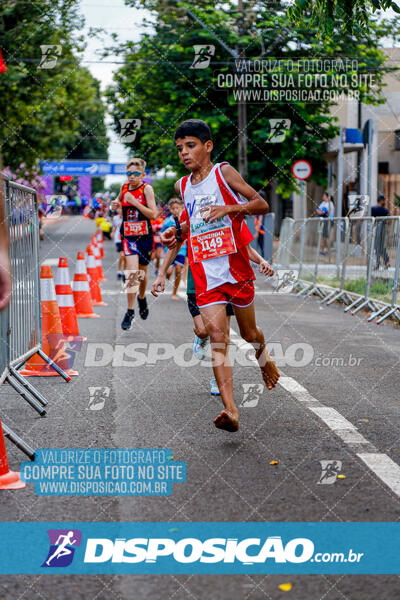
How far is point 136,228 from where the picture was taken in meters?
11.2

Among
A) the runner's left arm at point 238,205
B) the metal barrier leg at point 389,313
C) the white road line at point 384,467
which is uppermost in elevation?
the runner's left arm at point 238,205

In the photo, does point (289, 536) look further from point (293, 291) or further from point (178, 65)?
point (178, 65)

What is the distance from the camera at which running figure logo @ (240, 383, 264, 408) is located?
263 inches

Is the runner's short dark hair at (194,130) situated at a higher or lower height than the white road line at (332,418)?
higher

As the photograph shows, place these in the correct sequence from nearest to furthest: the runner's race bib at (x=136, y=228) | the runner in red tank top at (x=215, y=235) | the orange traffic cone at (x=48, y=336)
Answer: the runner in red tank top at (x=215, y=235) → the orange traffic cone at (x=48, y=336) → the runner's race bib at (x=136, y=228)

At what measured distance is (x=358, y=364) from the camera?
8.66 m

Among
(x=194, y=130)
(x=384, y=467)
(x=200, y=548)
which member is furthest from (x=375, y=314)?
(x=200, y=548)

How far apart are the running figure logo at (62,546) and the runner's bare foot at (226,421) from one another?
1.67 meters

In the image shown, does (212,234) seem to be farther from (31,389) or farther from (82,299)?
(82,299)

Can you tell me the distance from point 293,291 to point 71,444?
14.2m

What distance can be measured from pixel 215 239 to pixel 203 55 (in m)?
24.4

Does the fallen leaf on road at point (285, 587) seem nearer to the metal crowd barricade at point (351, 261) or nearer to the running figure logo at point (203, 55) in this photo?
the metal crowd barricade at point (351, 261)

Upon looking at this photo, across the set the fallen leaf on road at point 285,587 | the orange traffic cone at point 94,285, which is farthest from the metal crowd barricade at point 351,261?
the fallen leaf on road at point 285,587

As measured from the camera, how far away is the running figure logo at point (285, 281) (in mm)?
19219
